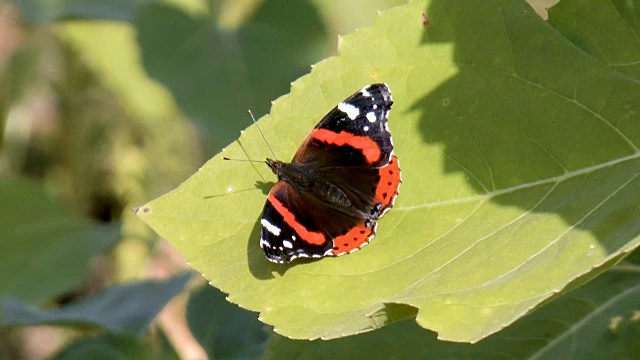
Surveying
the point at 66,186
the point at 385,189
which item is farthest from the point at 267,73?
the point at 385,189

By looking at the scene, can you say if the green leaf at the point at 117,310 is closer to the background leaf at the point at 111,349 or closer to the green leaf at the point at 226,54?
the background leaf at the point at 111,349

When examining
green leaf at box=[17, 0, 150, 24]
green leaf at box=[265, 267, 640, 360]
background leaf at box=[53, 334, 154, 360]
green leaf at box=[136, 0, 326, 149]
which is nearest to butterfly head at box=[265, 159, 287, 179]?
green leaf at box=[265, 267, 640, 360]

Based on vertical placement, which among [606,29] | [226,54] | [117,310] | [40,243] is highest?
[606,29]

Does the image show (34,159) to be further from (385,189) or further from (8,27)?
(385,189)

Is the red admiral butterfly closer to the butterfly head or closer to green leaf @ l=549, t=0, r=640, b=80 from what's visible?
the butterfly head

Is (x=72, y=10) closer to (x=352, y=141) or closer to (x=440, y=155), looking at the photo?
(x=352, y=141)

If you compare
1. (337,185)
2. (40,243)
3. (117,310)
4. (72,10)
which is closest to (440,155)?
(337,185)

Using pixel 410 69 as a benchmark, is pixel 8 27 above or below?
below
